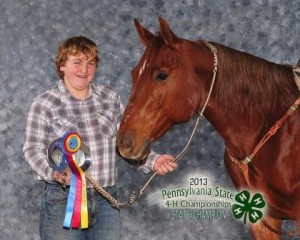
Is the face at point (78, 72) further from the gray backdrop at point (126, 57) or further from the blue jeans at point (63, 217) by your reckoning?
the gray backdrop at point (126, 57)

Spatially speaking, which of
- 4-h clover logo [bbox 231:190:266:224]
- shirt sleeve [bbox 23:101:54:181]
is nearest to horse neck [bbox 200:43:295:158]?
4-h clover logo [bbox 231:190:266:224]

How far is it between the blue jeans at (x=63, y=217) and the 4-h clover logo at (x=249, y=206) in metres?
0.41

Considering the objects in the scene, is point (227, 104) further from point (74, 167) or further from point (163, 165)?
point (74, 167)

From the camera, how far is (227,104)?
1.55 m

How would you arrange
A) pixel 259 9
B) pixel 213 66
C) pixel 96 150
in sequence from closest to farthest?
pixel 213 66, pixel 96 150, pixel 259 9

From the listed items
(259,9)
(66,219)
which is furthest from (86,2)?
(66,219)

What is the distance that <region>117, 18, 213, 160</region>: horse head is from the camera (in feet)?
4.85

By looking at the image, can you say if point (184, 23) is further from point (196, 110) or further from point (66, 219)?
point (66, 219)

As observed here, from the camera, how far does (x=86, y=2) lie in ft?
7.80

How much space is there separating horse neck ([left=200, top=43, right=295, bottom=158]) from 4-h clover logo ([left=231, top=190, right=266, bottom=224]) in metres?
0.15

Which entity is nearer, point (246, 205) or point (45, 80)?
point (246, 205)

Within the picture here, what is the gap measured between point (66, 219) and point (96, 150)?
9.2 inches

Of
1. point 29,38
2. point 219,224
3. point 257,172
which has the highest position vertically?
point 29,38

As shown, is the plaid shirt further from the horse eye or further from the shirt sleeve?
the horse eye
